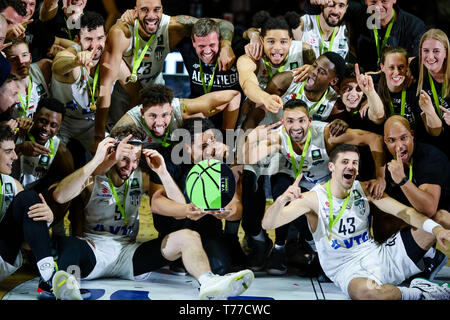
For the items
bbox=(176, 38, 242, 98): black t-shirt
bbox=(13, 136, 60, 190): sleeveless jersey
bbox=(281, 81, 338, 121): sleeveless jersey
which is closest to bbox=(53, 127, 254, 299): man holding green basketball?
bbox=(13, 136, 60, 190): sleeveless jersey

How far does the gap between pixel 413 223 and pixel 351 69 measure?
133 centimetres

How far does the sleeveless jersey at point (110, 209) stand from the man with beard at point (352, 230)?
102 cm

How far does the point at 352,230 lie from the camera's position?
17.1 ft

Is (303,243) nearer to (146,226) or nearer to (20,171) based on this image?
(146,226)

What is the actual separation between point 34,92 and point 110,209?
112 centimetres

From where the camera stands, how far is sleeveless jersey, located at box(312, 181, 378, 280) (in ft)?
17.0

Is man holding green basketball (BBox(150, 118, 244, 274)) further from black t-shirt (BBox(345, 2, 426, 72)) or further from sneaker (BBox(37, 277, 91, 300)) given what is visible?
black t-shirt (BBox(345, 2, 426, 72))

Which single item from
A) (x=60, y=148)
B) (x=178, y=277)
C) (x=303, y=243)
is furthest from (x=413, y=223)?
(x=60, y=148)

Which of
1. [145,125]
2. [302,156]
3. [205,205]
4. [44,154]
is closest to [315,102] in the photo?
[302,156]

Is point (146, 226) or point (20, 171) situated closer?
point (20, 171)

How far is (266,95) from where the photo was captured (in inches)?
208

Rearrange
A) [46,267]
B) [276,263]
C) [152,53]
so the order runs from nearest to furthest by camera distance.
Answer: [46,267]
[276,263]
[152,53]

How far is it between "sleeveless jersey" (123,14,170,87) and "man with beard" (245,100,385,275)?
3.23 ft

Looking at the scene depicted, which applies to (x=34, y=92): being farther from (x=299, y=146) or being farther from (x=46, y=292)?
(x=299, y=146)
